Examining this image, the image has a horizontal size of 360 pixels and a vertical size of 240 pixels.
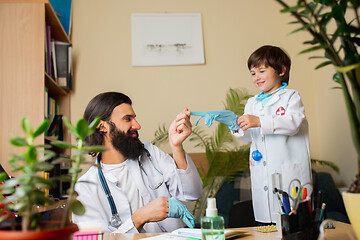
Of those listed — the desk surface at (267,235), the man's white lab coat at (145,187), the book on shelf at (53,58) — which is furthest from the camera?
the book on shelf at (53,58)

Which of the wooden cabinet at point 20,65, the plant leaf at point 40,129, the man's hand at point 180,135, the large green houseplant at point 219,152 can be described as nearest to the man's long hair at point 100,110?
the man's hand at point 180,135

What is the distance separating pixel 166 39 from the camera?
11.4ft

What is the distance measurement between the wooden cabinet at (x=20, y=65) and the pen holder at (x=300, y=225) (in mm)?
1801

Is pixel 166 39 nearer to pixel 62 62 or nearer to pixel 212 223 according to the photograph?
pixel 62 62

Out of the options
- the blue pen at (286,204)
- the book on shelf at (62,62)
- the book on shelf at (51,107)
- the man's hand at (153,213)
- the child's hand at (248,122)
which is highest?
the book on shelf at (62,62)

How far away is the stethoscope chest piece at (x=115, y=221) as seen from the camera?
154 centimetres

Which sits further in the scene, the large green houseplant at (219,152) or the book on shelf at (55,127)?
the large green houseplant at (219,152)

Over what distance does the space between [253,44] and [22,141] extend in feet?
10.5

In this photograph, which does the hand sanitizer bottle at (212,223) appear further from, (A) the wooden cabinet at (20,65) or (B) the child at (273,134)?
(A) the wooden cabinet at (20,65)

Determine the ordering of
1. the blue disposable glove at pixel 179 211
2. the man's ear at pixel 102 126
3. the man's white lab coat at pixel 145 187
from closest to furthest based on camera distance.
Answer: the blue disposable glove at pixel 179 211
the man's white lab coat at pixel 145 187
the man's ear at pixel 102 126

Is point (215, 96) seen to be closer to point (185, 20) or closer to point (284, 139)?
point (185, 20)

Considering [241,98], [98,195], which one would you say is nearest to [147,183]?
[98,195]

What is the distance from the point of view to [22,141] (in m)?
0.60

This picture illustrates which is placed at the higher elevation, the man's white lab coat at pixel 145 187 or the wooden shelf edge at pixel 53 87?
the wooden shelf edge at pixel 53 87
